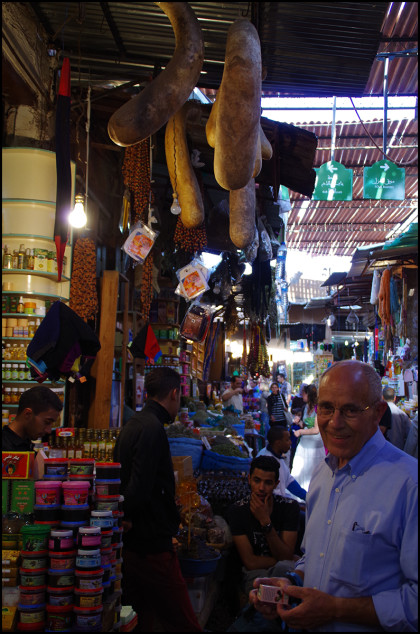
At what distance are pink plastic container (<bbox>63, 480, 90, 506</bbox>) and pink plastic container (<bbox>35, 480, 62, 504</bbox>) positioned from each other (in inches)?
1.4

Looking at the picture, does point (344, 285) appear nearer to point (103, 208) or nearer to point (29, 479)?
point (103, 208)

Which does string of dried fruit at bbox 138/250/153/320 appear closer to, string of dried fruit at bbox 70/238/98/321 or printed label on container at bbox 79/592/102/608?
string of dried fruit at bbox 70/238/98/321

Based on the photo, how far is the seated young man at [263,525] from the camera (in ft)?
12.9

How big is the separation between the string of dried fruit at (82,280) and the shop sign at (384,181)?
6.03 meters

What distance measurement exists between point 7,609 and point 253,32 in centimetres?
209

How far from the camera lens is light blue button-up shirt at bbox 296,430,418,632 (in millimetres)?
1680

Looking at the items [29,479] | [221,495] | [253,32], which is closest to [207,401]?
[221,495]

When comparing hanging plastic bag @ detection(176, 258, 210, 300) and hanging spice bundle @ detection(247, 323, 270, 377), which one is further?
hanging spice bundle @ detection(247, 323, 270, 377)

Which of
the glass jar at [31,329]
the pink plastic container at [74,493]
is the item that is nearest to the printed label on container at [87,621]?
the pink plastic container at [74,493]

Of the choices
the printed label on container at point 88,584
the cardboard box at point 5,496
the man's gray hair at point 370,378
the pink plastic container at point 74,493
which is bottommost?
the printed label on container at point 88,584

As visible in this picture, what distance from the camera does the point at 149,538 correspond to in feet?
10.7

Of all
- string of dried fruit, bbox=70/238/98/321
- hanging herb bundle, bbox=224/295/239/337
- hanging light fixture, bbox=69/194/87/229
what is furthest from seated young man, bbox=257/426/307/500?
hanging herb bundle, bbox=224/295/239/337

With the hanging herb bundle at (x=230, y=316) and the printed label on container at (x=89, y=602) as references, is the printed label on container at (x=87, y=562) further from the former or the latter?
the hanging herb bundle at (x=230, y=316)

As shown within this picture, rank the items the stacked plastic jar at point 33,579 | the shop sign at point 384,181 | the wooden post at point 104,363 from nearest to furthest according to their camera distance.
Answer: the stacked plastic jar at point 33,579 → the wooden post at point 104,363 → the shop sign at point 384,181
